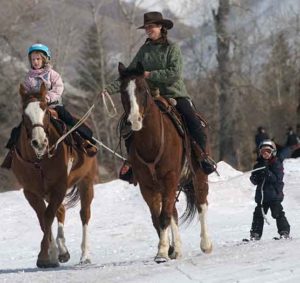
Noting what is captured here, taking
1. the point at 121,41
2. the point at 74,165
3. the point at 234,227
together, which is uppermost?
the point at 121,41

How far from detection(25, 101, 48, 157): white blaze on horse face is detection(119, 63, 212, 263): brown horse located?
3.57 ft

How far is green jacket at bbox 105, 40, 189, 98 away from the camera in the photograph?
9539 mm

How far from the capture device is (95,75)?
51.0 m

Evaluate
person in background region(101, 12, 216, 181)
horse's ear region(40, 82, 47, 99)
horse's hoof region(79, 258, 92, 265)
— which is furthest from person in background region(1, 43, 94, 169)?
horse's hoof region(79, 258, 92, 265)

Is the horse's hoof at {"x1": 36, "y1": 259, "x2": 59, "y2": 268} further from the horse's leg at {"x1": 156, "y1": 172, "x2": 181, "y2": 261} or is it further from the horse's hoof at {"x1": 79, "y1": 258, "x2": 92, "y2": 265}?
the horse's leg at {"x1": 156, "y1": 172, "x2": 181, "y2": 261}

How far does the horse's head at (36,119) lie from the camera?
9.05 metres

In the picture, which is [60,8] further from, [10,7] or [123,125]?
[123,125]

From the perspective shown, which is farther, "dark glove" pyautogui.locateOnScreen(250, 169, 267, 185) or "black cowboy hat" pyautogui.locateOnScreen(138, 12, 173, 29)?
"dark glove" pyautogui.locateOnScreen(250, 169, 267, 185)

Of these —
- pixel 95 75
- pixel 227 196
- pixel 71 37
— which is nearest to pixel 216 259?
pixel 227 196

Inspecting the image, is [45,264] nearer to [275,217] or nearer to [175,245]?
[175,245]

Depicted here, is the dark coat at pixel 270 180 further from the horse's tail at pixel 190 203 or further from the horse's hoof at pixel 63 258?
the horse's hoof at pixel 63 258

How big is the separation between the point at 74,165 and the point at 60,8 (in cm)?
3821

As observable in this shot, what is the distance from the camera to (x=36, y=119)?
9156 mm

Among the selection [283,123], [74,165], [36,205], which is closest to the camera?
[36,205]
